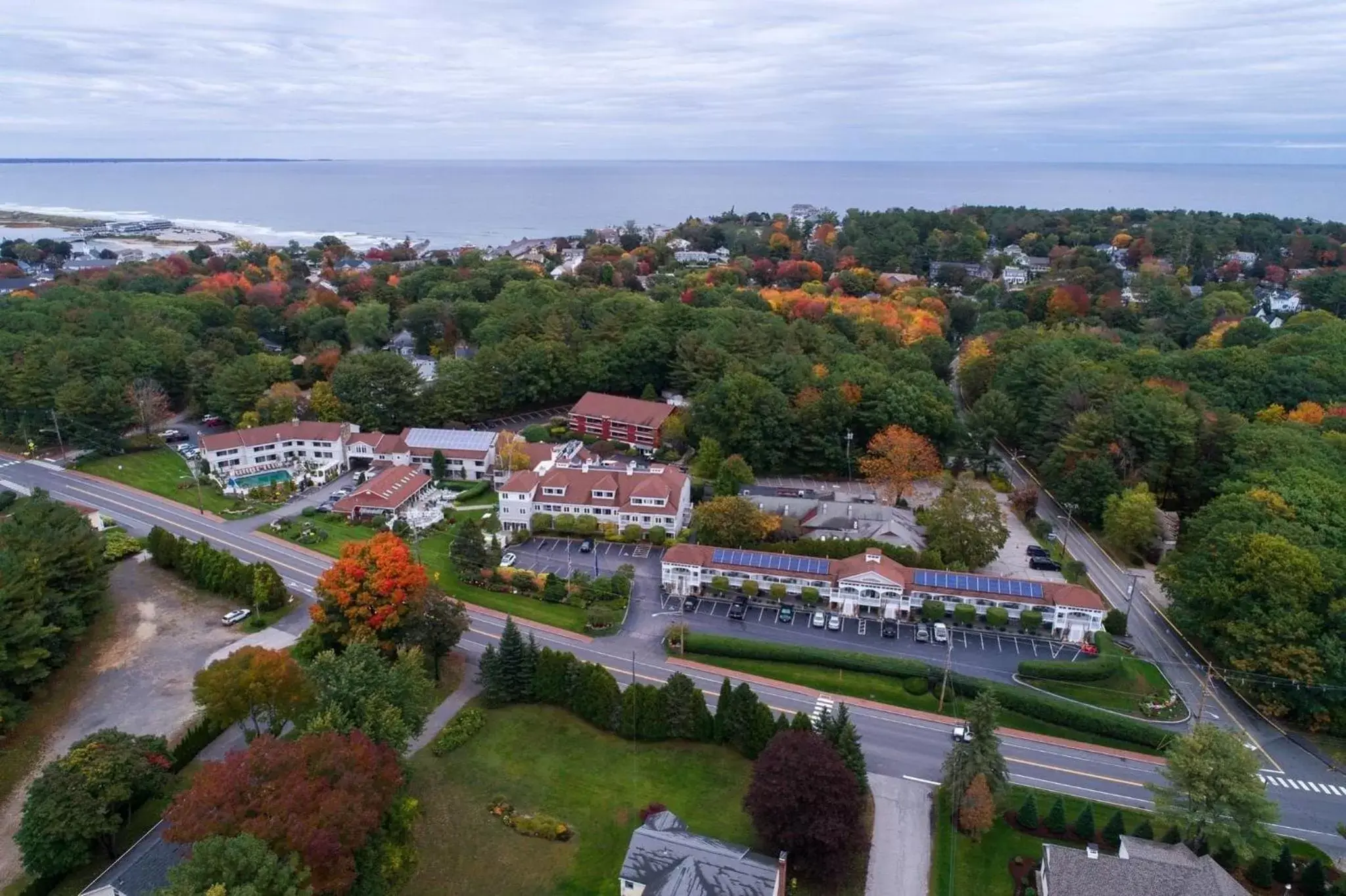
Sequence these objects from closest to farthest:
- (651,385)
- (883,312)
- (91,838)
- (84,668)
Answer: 1. (91,838)
2. (84,668)
3. (651,385)
4. (883,312)

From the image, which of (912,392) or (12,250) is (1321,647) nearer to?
(912,392)

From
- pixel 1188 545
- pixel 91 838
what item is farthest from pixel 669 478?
pixel 91 838

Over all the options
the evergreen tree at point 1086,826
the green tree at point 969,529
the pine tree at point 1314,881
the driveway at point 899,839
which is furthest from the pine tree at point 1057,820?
the green tree at point 969,529

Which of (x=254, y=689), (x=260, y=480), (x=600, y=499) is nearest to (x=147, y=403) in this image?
(x=260, y=480)

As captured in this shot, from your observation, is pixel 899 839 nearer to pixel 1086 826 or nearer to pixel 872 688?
pixel 1086 826

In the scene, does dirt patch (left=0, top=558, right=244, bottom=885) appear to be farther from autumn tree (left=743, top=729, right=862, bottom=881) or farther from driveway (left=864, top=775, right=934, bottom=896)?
driveway (left=864, top=775, right=934, bottom=896)
